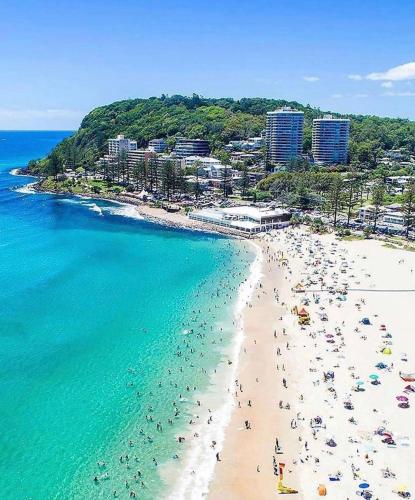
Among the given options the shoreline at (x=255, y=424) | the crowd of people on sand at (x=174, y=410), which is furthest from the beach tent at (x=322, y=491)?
the crowd of people on sand at (x=174, y=410)

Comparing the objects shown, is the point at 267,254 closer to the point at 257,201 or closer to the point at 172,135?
the point at 257,201

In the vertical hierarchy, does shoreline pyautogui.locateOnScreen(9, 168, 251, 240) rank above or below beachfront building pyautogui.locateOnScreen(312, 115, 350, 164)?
below

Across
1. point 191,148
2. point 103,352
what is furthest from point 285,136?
point 103,352

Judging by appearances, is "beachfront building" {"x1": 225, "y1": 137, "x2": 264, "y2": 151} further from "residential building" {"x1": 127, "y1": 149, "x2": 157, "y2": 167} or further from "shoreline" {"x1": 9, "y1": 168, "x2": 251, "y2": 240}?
"shoreline" {"x1": 9, "y1": 168, "x2": 251, "y2": 240}

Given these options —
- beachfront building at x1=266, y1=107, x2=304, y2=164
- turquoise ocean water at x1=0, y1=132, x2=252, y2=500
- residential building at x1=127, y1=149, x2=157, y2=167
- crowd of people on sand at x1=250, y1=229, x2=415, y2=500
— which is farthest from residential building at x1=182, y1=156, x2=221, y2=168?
crowd of people on sand at x1=250, y1=229, x2=415, y2=500

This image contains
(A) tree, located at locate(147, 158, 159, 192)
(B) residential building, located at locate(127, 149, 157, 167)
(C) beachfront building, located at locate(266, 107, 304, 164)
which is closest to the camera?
(A) tree, located at locate(147, 158, 159, 192)

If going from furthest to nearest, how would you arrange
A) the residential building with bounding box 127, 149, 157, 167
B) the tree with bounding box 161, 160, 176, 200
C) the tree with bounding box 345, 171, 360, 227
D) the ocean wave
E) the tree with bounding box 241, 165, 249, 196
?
1. the residential building with bounding box 127, 149, 157, 167
2. the tree with bounding box 241, 165, 249, 196
3. the tree with bounding box 161, 160, 176, 200
4. the ocean wave
5. the tree with bounding box 345, 171, 360, 227
